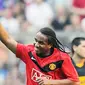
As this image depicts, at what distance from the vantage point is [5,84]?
9.85 metres

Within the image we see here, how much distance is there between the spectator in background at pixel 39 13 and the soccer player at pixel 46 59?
17.3 feet

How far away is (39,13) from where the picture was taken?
39.4ft

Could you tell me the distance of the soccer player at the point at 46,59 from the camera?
6.37 metres

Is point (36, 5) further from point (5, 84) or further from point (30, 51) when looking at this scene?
point (30, 51)

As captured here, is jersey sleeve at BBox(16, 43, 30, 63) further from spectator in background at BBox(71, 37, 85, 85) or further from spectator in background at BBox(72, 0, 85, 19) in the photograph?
spectator in background at BBox(72, 0, 85, 19)

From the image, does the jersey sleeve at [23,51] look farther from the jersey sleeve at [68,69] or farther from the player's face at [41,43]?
the jersey sleeve at [68,69]

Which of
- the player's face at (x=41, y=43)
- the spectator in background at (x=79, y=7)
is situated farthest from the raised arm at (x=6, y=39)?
the spectator in background at (x=79, y=7)

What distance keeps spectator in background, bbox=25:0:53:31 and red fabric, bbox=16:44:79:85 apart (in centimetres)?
526

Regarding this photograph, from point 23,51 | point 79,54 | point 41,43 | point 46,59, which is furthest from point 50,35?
point 79,54

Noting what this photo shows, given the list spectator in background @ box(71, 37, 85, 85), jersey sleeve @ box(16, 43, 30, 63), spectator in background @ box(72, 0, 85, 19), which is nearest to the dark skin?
jersey sleeve @ box(16, 43, 30, 63)

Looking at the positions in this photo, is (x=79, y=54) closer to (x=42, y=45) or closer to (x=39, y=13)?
(x=42, y=45)

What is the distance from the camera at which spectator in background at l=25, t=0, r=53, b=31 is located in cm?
1185

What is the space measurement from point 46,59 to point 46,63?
58 mm

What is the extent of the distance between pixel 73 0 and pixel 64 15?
1.63 ft
